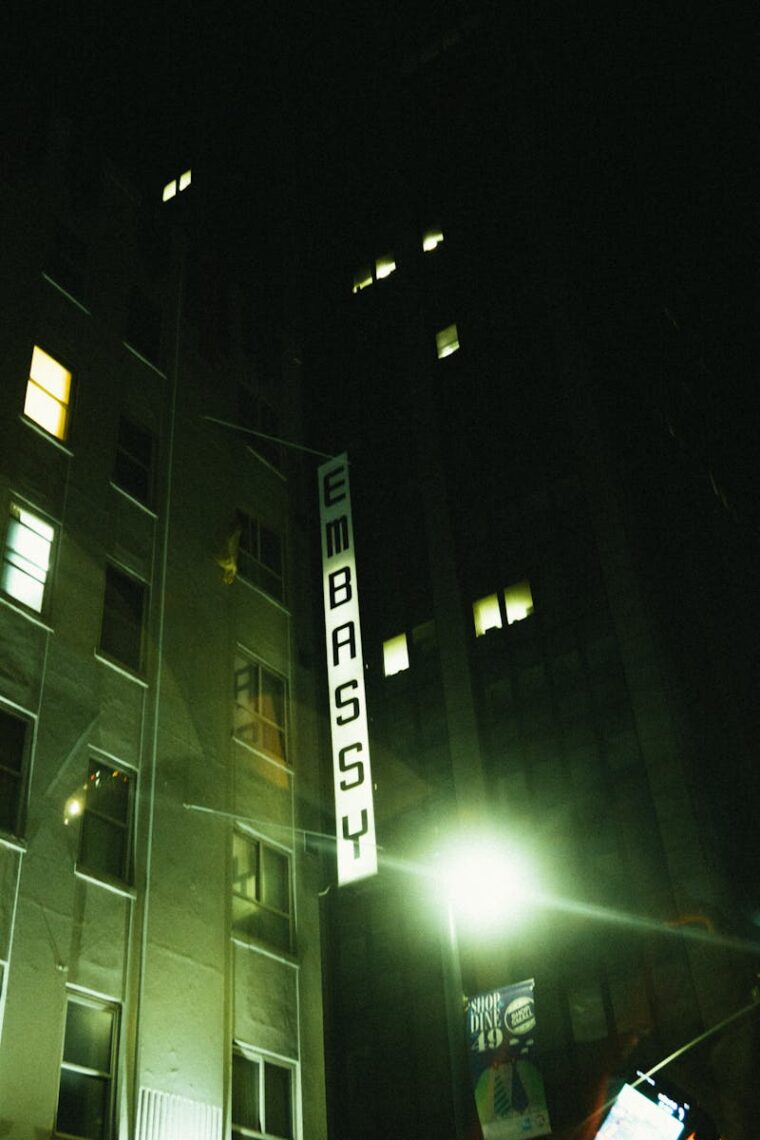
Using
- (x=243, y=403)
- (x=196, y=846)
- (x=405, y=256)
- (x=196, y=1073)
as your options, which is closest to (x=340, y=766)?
(x=196, y=846)

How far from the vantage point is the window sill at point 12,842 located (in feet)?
44.9

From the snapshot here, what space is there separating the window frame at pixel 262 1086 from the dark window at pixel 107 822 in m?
3.56

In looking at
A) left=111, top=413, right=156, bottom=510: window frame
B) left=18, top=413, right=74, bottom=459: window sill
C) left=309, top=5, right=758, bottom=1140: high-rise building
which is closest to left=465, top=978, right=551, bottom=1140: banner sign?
left=309, top=5, right=758, bottom=1140: high-rise building

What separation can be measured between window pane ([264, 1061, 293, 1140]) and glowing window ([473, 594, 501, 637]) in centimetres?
1373

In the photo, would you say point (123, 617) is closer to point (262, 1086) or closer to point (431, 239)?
point (262, 1086)

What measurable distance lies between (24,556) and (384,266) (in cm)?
2443

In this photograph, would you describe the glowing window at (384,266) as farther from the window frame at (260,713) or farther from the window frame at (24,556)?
the window frame at (24,556)

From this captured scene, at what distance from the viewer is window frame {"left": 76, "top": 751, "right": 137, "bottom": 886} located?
49.2 ft

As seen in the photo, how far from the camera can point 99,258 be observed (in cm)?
2286

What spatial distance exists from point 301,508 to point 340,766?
931 cm

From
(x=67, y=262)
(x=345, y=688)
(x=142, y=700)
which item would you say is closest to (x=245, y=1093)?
(x=142, y=700)

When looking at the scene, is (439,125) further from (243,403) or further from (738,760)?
(738,760)

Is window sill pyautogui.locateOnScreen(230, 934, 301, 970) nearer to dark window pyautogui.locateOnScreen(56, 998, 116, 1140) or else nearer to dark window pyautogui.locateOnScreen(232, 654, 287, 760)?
dark window pyautogui.locateOnScreen(56, 998, 116, 1140)

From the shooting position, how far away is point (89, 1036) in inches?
544
